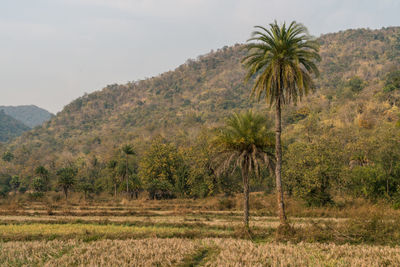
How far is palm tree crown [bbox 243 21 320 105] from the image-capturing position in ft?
64.4

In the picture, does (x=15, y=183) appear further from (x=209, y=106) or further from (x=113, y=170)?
(x=209, y=106)

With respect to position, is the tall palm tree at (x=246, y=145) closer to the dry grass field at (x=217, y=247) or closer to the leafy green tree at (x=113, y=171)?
the dry grass field at (x=217, y=247)

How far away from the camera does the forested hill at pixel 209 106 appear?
8219 cm

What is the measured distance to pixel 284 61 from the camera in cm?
1995

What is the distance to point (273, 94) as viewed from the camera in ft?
67.4

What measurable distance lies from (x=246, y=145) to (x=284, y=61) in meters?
6.70

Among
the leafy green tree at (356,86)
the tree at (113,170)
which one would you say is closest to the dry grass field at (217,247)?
the tree at (113,170)

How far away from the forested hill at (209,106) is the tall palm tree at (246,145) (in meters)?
55.1

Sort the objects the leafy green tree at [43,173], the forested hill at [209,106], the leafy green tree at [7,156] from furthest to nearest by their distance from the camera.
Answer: the leafy green tree at [7,156] → the forested hill at [209,106] → the leafy green tree at [43,173]

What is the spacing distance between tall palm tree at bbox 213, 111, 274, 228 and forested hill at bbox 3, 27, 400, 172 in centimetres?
5507

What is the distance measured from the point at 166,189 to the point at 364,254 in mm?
43181

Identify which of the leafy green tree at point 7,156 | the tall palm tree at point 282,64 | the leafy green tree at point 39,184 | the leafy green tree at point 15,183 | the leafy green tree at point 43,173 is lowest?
the leafy green tree at point 15,183

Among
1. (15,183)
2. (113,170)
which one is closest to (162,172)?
(113,170)

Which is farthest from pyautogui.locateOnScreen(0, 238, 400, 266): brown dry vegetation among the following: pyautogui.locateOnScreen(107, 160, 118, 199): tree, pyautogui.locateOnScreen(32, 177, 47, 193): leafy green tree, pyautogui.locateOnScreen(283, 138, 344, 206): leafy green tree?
pyautogui.locateOnScreen(107, 160, 118, 199): tree
